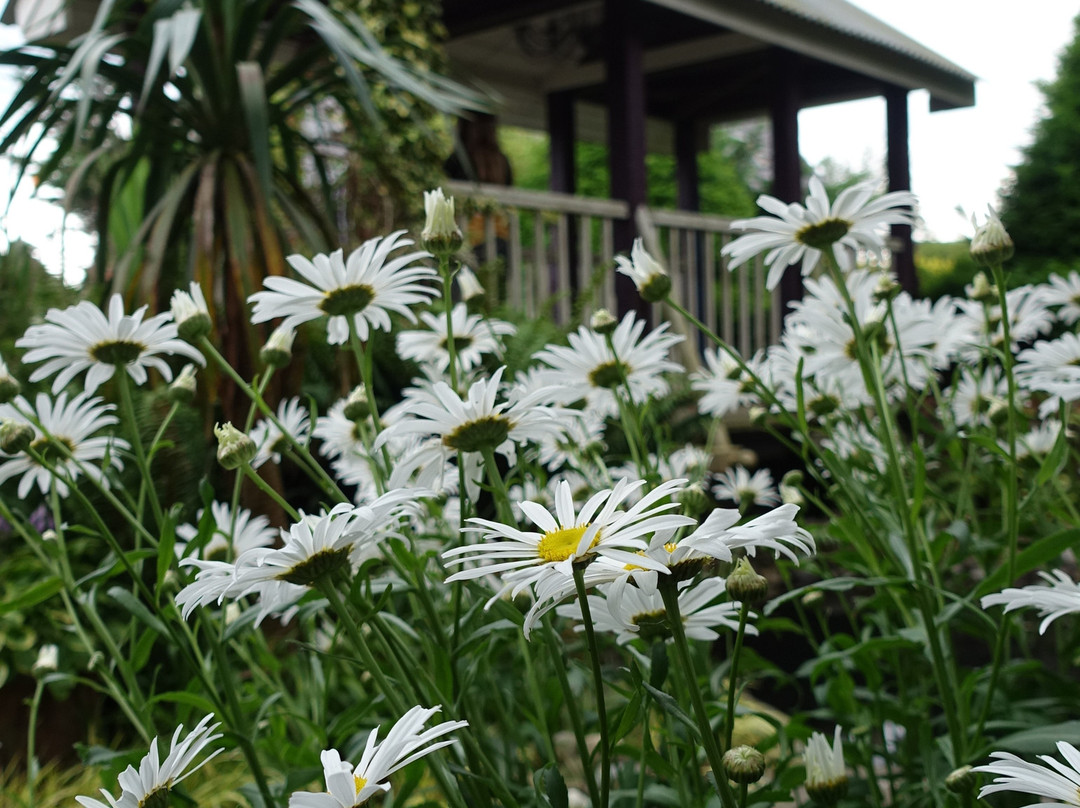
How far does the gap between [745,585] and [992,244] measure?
0.41 metres

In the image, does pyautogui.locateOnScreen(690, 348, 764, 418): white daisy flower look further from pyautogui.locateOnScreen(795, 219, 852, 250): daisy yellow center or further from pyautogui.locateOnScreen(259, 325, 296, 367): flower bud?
pyautogui.locateOnScreen(259, 325, 296, 367): flower bud

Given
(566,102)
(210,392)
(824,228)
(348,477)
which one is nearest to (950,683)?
(824,228)

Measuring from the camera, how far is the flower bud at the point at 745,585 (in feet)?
1.83

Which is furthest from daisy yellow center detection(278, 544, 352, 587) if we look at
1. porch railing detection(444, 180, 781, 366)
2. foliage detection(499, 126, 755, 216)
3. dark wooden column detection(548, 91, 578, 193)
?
foliage detection(499, 126, 755, 216)

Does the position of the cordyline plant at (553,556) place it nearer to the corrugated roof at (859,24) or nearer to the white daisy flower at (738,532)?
the white daisy flower at (738,532)

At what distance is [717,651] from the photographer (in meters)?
2.23

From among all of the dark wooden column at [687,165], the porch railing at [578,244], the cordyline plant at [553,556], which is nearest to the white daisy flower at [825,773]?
the cordyline plant at [553,556]

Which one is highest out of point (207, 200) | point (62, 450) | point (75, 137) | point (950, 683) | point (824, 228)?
point (75, 137)

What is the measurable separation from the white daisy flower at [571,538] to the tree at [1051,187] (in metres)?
8.10

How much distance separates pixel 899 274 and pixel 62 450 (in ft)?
18.7

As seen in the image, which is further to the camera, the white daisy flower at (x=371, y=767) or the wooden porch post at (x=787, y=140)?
the wooden porch post at (x=787, y=140)

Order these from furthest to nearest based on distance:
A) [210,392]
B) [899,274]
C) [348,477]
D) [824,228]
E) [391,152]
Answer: [899,274], [391,152], [210,392], [348,477], [824,228]

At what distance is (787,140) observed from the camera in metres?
4.97

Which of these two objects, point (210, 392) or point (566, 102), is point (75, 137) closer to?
point (210, 392)
